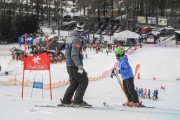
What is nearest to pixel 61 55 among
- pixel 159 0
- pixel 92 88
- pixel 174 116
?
pixel 92 88

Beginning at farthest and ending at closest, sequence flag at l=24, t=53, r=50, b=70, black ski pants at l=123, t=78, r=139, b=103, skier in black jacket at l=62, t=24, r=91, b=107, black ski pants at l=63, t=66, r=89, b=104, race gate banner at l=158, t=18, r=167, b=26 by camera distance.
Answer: race gate banner at l=158, t=18, r=167, b=26, flag at l=24, t=53, r=50, b=70, black ski pants at l=123, t=78, r=139, b=103, black ski pants at l=63, t=66, r=89, b=104, skier in black jacket at l=62, t=24, r=91, b=107

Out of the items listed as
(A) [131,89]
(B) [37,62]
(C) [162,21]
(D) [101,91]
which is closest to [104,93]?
(D) [101,91]

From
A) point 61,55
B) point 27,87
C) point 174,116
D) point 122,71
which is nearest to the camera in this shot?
point 174,116

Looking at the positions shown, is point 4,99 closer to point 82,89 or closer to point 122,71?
point 82,89

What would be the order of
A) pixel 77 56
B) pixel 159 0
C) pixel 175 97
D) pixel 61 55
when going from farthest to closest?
pixel 159 0
pixel 61 55
pixel 175 97
pixel 77 56

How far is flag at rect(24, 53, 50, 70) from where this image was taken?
899cm

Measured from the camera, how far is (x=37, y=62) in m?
9.02

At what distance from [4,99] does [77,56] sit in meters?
2.36

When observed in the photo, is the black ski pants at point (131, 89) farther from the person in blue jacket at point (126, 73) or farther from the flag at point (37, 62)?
the flag at point (37, 62)

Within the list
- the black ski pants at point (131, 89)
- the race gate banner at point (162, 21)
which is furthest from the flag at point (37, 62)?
the race gate banner at point (162, 21)

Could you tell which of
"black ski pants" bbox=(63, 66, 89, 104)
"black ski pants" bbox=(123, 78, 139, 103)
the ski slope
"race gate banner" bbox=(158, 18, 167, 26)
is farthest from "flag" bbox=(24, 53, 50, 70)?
"race gate banner" bbox=(158, 18, 167, 26)

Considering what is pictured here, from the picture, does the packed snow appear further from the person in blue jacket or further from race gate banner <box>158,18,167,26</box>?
race gate banner <box>158,18,167,26</box>

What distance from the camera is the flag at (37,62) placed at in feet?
29.5

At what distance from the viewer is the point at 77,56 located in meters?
6.72
